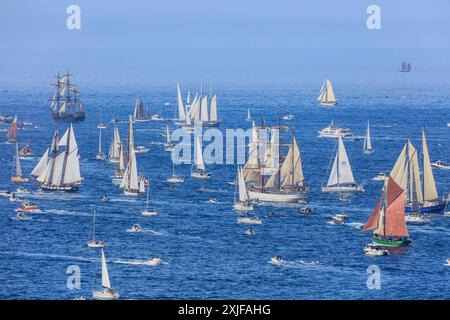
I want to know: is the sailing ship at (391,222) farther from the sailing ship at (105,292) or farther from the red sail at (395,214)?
the sailing ship at (105,292)

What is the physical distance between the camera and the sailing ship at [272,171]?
3487 inches

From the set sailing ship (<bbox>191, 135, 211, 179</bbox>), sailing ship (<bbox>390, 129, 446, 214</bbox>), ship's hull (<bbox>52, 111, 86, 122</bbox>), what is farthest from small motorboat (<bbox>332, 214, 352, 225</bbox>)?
ship's hull (<bbox>52, 111, 86, 122</bbox>)

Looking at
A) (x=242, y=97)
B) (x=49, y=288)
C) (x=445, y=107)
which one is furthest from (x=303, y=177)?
(x=242, y=97)

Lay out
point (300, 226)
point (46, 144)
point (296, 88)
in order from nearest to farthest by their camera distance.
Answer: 1. point (300, 226)
2. point (46, 144)
3. point (296, 88)

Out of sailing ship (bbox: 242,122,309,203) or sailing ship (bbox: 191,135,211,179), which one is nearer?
sailing ship (bbox: 242,122,309,203)

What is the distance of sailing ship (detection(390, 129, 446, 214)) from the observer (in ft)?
258

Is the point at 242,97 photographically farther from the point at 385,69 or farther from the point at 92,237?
the point at 92,237

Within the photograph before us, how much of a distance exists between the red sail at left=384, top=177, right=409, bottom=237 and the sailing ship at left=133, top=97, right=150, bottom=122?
5258 cm

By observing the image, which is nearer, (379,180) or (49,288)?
(49,288)

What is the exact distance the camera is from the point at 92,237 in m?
68.6

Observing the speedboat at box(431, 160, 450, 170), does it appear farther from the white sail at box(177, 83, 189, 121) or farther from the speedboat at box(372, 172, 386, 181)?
the white sail at box(177, 83, 189, 121)

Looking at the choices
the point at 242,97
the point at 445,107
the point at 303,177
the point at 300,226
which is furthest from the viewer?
the point at 242,97

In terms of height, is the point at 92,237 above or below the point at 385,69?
below

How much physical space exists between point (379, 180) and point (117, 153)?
842 inches
